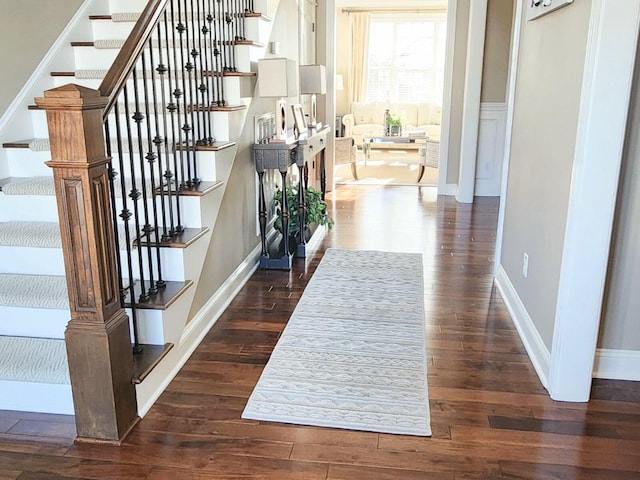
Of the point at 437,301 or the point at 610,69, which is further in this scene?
the point at 437,301

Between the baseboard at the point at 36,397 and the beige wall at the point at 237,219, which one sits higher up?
the beige wall at the point at 237,219

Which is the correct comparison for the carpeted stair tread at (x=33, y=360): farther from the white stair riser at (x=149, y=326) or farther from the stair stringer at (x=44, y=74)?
the stair stringer at (x=44, y=74)

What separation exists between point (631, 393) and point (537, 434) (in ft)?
2.00

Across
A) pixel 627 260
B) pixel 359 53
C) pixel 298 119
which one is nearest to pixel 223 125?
pixel 298 119

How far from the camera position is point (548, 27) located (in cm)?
282

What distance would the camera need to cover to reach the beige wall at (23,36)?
321 cm

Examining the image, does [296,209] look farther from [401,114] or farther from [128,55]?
[401,114]

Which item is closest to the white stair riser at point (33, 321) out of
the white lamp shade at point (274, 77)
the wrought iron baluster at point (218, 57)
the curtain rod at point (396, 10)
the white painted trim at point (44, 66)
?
the white painted trim at point (44, 66)

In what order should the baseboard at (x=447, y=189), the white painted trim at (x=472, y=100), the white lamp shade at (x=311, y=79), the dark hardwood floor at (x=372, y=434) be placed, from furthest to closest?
the baseboard at (x=447, y=189) → the white painted trim at (x=472, y=100) → the white lamp shade at (x=311, y=79) → the dark hardwood floor at (x=372, y=434)

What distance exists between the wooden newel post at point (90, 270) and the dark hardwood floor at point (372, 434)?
16cm

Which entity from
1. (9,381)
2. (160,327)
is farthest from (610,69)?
(9,381)

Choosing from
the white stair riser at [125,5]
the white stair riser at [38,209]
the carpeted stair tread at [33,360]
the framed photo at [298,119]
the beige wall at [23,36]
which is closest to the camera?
the carpeted stair tread at [33,360]

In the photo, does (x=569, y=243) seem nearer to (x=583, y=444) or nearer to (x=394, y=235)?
(x=583, y=444)

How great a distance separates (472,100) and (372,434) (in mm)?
4883
